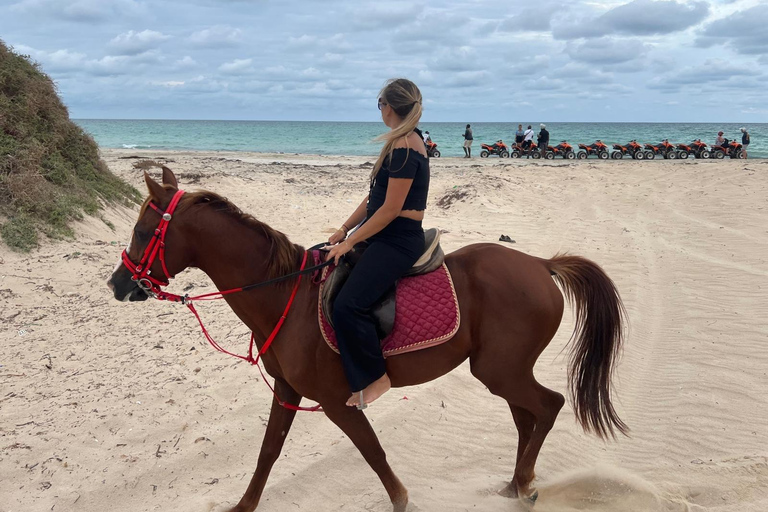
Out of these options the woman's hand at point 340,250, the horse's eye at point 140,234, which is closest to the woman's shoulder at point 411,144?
the woman's hand at point 340,250

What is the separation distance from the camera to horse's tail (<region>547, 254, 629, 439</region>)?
13.0 feet

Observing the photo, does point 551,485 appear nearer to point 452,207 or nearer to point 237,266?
point 237,266

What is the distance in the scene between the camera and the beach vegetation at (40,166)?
8.80m

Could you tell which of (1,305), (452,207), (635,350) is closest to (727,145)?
(452,207)

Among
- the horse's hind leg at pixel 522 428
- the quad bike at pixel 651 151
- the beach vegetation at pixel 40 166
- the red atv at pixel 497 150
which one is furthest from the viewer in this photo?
the red atv at pixel 497 150

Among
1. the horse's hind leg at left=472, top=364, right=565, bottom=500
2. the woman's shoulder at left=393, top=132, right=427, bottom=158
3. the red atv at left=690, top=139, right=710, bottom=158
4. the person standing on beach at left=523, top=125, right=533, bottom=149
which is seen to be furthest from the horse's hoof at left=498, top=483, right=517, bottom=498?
the red atv at left=690, top=139, right=710, bottom=158

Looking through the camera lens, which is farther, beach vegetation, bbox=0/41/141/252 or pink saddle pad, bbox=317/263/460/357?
beach vegetation, bbox=0/41/141/252

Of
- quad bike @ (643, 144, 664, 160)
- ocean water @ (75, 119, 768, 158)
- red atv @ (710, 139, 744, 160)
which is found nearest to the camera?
quad bike @ (643, 144, 664, 160)

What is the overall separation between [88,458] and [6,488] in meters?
0.54

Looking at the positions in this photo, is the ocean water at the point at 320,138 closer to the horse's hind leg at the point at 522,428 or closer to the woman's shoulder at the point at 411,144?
the horse's hind leg at the point at 522,428

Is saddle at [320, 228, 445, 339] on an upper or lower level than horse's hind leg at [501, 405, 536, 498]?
upper

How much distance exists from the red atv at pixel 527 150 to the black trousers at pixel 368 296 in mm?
29011

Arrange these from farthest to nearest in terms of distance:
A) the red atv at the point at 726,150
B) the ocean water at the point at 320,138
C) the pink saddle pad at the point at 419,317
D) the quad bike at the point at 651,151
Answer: the ocean water at the point at 320,138 → the red atv at the point at 726,150 → the quad bike at the point at 651,151 → the pink saddle pad at the point at 419,317

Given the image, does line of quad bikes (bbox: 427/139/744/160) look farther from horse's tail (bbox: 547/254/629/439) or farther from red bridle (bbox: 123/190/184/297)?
red bridle (bbox: 123/190/184/297)
